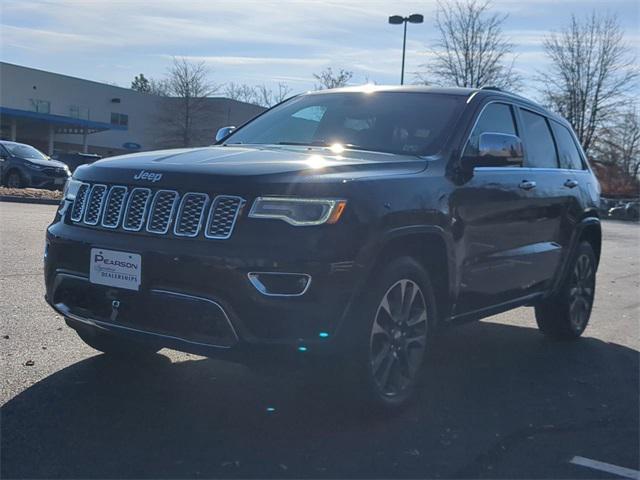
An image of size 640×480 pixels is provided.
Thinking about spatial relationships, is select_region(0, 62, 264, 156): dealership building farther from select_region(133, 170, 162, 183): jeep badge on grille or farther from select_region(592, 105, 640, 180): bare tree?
select_region(133, 170, 162, 183): jeep badge on grille

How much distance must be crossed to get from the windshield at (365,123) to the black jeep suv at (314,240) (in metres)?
0.01

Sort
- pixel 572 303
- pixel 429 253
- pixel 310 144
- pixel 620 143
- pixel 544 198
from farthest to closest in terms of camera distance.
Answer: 1. pixel 620 143
2. pixel 572 303
3. pixel 544 198
4. pixel 310 144
5. pixel 429 253

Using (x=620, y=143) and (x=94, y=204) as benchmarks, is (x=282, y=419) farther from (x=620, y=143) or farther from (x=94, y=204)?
(x=620, y=143)

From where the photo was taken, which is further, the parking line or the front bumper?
the parking line

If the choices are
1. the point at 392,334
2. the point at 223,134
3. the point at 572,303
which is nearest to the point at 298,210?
the point at 392,334

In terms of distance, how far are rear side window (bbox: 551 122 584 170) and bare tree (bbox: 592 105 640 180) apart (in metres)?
47.8

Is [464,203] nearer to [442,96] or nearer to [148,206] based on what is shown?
[442,96]

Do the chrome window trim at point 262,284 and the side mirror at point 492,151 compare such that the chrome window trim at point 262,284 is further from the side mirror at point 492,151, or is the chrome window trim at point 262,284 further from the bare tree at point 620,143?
the bare tree at point 620,143

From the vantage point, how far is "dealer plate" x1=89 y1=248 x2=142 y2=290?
12.7 feet

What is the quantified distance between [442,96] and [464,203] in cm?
97

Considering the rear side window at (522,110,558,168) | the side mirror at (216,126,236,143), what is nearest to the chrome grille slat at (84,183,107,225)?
the side mirror at (216,126,236,143)

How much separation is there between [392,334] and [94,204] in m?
1.76

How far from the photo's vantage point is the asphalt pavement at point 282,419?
11.6ft

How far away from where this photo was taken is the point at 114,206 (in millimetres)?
4078
